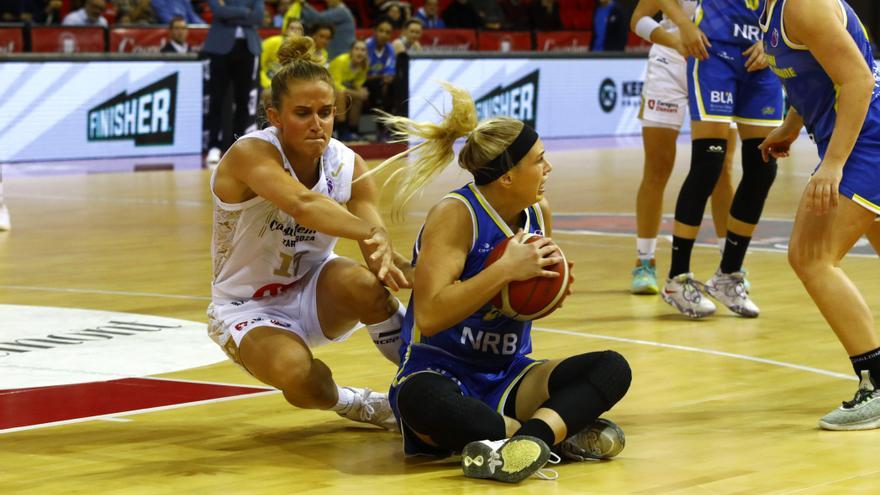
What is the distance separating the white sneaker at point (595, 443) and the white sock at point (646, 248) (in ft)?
10.9

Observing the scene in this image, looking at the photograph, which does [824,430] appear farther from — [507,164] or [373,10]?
[373,10]

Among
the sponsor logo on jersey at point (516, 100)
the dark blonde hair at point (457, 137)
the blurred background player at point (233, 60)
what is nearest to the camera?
the dark blonde hair at point (457, 137)

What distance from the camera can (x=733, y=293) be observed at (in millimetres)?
6828

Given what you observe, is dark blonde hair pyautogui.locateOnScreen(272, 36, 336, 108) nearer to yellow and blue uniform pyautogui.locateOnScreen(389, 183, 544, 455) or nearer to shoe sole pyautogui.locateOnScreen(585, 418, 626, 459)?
yellow and blue uniform pyautogui.locateOnScreen(389, 183, 544, 455)

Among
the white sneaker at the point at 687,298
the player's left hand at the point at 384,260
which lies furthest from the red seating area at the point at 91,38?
the player's left hand at the point at 384,260

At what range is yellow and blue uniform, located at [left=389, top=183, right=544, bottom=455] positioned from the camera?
14.2 feet

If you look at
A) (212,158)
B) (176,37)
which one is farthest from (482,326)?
(176,37)

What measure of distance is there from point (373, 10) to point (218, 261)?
56.7 ft

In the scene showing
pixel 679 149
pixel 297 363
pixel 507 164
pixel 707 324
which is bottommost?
pixel 679 149

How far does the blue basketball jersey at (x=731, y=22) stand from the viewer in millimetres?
6855

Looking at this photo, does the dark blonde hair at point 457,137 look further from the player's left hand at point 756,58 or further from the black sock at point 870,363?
the player's left hand at point 756,58

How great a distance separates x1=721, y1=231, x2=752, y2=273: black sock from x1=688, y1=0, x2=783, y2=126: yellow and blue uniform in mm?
545

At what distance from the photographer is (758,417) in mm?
4805

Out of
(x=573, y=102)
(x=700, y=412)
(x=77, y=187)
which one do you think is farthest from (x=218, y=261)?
(x=573, y=102)
